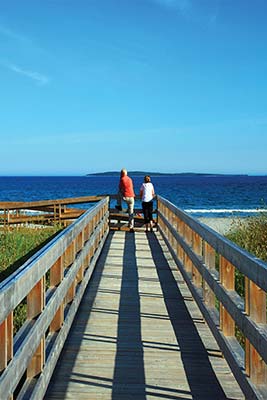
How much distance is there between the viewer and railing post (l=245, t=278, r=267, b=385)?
3195mm

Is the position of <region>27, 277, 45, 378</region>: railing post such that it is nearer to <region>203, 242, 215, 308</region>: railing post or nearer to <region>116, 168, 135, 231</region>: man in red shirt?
<region>203, 242, 215, 308</region>: railing post

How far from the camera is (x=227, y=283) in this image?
4191 millimetres

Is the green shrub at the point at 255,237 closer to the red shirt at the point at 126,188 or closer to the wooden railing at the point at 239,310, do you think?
the red shirt at the point at 126,188

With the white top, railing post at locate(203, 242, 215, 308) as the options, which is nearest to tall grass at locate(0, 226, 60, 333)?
railing post at locate(203, 242, 215, 308)

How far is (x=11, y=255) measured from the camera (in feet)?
34.8

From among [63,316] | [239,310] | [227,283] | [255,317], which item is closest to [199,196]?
[63,316]

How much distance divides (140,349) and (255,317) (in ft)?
5.88

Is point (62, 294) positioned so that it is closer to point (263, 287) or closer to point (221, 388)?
point (221, 388)

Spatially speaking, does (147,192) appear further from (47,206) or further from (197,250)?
(197,250)

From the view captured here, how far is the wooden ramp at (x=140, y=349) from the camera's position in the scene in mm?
3832

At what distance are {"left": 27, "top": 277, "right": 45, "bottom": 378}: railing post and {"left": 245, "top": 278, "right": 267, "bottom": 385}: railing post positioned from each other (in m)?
1.37

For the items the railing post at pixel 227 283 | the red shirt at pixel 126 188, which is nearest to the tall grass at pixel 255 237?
the red shirt at pixel 126 188

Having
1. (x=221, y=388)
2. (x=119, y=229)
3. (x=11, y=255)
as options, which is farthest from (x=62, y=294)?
(x=119, y=229)

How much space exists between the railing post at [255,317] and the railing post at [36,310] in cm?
137
